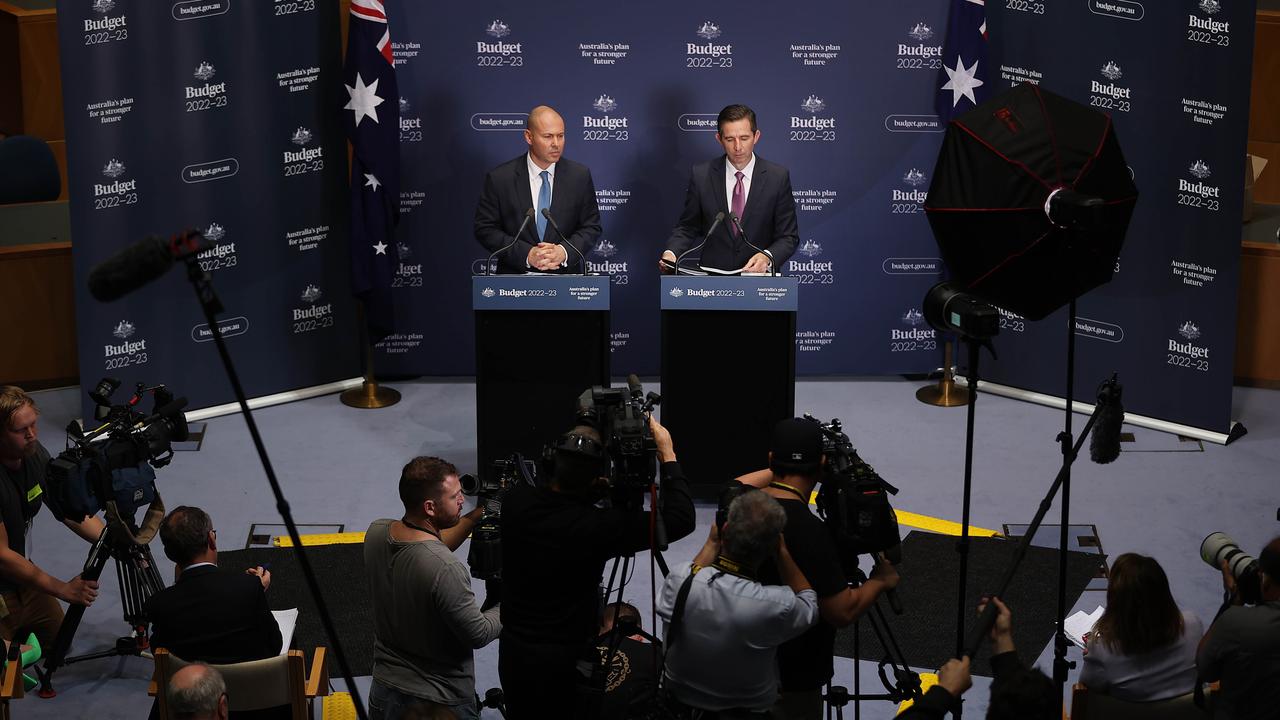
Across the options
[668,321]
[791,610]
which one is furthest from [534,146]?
[791,610]

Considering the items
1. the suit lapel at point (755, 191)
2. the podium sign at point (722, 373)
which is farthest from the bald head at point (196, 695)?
the suit lapel at point (755, 191)

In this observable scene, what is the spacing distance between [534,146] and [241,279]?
2.40 meters

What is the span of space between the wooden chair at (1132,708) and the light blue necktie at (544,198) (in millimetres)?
4940

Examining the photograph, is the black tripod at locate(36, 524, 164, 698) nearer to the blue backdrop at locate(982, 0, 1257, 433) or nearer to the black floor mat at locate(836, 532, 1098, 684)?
the black floor mat at locate(836, 532, 1098, 684)

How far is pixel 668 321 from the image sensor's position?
829cm

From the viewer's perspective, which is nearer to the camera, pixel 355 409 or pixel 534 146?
pixel 534 146

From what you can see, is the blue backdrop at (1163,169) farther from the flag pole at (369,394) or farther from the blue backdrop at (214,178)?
the blue backdrop at (214,178)

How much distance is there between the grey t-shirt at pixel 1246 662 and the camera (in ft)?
15.5

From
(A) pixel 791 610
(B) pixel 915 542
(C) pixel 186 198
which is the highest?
(C) pixel 186 198

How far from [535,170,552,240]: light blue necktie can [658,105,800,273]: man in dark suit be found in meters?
0.80

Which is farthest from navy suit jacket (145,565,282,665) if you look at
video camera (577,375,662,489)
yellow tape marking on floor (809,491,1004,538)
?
yellow tape marking on floor (809,491,1004,538)

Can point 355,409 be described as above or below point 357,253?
below

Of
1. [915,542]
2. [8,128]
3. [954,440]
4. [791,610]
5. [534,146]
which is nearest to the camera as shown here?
[791,610]

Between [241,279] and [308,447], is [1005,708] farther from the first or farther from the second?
[241,279]
